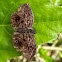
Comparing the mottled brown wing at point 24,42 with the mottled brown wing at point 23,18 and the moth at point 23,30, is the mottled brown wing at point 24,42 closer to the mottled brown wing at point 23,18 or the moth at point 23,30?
the moth at point 23,30

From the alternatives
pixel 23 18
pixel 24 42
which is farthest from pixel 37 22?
pixel 24 42

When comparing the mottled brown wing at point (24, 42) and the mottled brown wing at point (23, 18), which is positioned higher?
the mottled brown wing at point (23, 18)

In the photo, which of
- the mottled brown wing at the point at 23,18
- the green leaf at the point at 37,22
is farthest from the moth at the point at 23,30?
the green leaf at the point at 37,22

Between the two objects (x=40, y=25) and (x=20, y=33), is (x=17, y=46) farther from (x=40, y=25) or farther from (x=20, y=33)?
(x=40, y=25)

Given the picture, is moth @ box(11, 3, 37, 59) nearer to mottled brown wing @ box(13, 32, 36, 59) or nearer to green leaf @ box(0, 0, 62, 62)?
mottled brown wing @ box(13, 32, 36, 59)

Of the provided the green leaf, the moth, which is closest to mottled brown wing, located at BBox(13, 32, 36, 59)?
the moth

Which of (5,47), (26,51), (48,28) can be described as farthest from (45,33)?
(5,47)

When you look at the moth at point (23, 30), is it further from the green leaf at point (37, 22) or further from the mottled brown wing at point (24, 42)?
the green leaf at point (37, 22)
